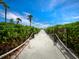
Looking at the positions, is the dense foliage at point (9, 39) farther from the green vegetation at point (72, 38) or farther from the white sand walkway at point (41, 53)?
the green vegetation at point (72, 38)

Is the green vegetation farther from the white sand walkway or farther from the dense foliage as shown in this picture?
the dense foliage

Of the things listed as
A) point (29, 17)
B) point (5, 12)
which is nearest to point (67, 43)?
point (5, 12)

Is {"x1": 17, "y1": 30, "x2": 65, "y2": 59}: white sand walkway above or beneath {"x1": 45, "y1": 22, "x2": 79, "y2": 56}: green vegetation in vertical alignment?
beneath

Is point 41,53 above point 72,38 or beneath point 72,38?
beneath

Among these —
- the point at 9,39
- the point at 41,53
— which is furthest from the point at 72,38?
the point at 9,39

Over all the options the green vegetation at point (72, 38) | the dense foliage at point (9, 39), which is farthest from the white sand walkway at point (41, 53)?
the green vegetation at point (72, 38)

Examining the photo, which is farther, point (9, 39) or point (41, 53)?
point (9, 39)

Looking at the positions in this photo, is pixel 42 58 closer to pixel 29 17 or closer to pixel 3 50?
pixel 3 50

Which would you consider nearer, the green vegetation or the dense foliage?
the dense foliage

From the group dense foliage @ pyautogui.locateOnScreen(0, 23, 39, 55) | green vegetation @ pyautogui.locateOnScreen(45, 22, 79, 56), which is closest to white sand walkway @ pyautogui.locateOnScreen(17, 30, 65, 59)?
dense foliage @ pyautogui.locateOnScreen(0, 23, 39, 55)

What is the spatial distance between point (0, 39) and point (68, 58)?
6.56 meters

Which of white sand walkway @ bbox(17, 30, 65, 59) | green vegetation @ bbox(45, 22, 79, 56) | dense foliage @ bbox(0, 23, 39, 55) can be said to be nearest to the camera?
white sand walkway @ bbox(17, 30, 65, 59)

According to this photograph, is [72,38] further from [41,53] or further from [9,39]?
[9,39]

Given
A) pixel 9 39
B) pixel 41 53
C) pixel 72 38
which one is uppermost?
pixel 72 38
